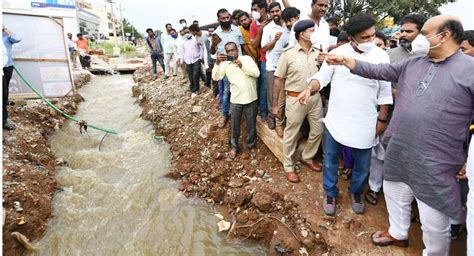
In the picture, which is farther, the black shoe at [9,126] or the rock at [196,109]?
the rock at [196,109]

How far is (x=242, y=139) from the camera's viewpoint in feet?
14.9

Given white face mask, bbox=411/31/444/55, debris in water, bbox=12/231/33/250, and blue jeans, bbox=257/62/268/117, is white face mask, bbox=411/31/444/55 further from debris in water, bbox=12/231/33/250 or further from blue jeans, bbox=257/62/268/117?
debris in water, bbox=12/231/33/250

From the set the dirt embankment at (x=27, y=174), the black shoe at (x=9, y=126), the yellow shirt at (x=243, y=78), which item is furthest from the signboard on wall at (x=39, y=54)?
the yellow shirt at (x=243, y=78)

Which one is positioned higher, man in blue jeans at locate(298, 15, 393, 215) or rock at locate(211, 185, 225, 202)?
man in blue jeans at locate(298, 15, 393, 215)

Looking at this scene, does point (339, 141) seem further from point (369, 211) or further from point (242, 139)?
point (242, 139)

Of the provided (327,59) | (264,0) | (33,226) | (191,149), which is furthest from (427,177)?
(33,226)

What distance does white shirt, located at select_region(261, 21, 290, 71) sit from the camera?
3.72m

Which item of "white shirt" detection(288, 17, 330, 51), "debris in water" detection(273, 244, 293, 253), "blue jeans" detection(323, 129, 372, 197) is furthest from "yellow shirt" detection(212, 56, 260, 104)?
"debris in water" detection(273, 244, 293, 253)

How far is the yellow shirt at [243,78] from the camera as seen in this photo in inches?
153

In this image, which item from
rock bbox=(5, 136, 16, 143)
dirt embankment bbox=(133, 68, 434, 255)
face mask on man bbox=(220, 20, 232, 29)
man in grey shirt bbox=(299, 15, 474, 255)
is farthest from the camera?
rock bbox=(5, 136, 16, 143)

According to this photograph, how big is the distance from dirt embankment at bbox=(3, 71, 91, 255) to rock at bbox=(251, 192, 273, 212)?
2853 millimetres

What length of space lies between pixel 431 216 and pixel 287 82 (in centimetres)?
193

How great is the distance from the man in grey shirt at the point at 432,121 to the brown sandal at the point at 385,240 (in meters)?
0.36

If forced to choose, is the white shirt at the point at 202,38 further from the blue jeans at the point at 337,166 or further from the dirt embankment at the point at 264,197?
the blue jeans at the point at 337,166
